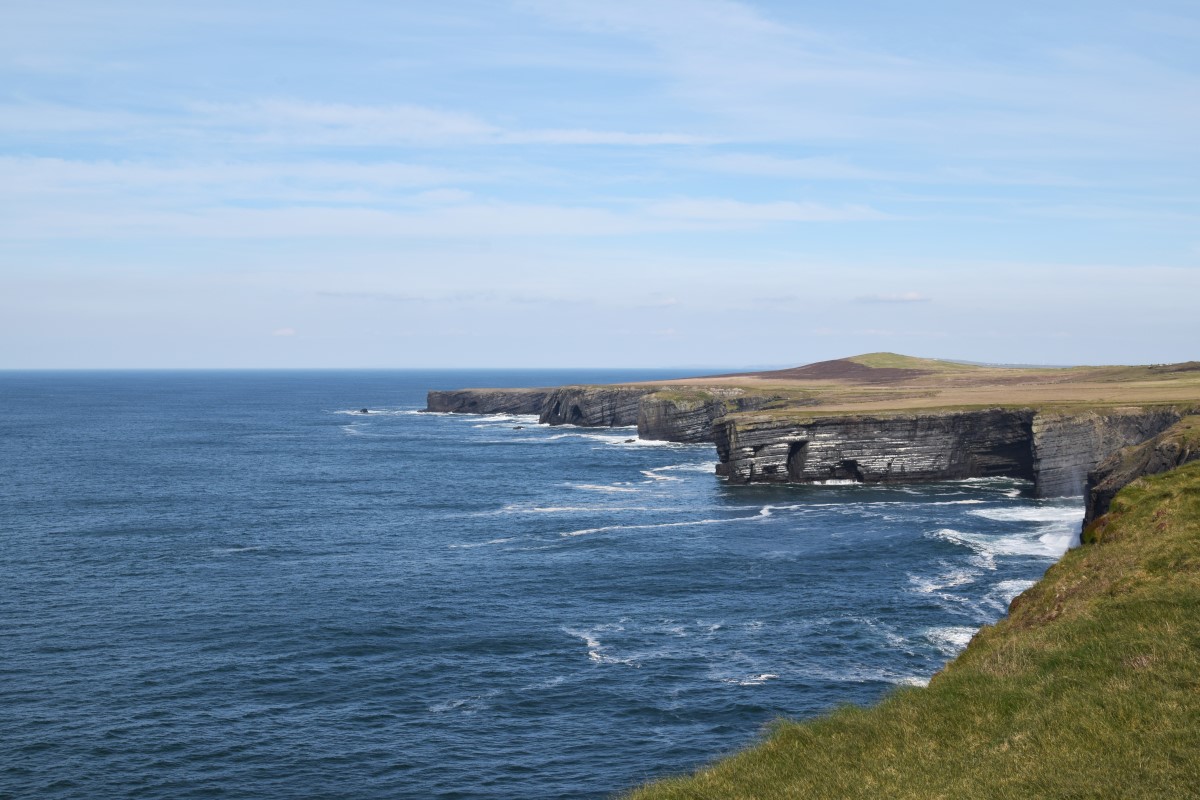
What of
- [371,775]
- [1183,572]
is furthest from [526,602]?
[1183,572]

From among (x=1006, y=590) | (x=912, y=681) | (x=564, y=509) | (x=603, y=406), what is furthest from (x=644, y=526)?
(x=603, y=406)

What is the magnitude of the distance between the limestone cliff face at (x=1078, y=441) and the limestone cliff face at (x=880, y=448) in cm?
1032

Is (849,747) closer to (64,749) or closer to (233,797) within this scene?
(233,797)

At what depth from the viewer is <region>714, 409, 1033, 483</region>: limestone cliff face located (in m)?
109

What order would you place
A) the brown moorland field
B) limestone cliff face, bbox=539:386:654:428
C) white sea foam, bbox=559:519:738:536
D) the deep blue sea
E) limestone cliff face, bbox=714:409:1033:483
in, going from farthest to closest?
limestone cliff face, bbox=539:386:654:428, the brown moorland field, limestone cliff face, bbox=714:409:1033:483, white sea foam, bbox=559:519:738:536, the deep blue sea

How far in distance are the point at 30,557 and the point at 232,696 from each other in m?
36.4

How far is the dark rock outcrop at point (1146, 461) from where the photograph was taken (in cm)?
6153

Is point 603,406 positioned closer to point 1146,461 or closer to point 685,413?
point 685,413

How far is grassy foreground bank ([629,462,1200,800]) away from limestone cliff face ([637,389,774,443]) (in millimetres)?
129200

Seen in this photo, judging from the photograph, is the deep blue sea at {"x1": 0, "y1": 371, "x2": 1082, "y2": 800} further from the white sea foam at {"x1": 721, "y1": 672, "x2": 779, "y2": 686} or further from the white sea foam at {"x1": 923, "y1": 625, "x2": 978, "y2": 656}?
the white sea foam at {"x1": 923, "y1": 625, "x2": 978, "y2": 656}

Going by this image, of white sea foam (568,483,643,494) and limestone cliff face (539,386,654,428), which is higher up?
limestone cliff face (539,386,654,428)

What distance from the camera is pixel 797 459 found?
111 meters

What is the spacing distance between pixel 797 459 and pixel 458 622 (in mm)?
63860

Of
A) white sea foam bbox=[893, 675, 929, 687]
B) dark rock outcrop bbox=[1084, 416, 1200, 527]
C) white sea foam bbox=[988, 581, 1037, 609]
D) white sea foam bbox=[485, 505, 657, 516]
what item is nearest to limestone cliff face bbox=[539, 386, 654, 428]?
white sea foam bbox=[485, 505, 657, 516]
